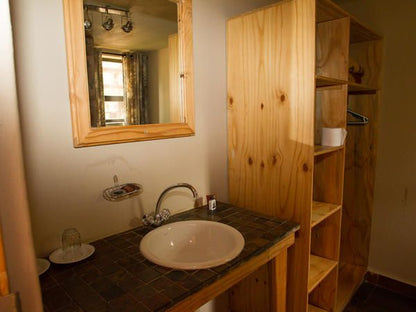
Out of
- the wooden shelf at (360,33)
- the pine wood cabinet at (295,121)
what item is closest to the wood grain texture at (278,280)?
the pine wood cabinet at (295,121)

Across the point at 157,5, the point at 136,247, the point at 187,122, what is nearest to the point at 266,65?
the point at 187,122

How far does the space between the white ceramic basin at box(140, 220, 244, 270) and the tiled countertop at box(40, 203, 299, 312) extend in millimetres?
65

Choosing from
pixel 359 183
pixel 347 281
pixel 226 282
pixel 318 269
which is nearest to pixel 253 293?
pixel 318 269

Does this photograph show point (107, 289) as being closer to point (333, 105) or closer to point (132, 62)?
point (132, 62)

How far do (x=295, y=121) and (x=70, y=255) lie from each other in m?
1.16

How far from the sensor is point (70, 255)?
1076 millimetres

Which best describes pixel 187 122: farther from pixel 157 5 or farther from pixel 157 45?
pixel 157 5

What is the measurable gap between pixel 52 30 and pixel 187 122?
0.72 m

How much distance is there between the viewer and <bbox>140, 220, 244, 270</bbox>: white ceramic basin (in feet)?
4.04

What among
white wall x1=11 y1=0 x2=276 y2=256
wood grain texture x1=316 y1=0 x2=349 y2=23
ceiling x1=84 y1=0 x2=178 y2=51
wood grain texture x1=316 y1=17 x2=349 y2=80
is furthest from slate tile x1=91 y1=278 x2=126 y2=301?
wood grain texture x1=316 y1=17 x2=349 y2=80

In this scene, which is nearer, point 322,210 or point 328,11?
point 328,11

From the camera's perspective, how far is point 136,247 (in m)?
1.16

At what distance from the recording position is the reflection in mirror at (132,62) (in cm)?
116

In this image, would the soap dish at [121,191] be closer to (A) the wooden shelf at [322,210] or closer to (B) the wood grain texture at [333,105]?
(A) the wooden shelf at [322,210]
